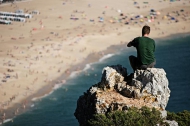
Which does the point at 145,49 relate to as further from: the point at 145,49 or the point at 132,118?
the point at 132,118

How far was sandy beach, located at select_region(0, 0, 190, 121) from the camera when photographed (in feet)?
191

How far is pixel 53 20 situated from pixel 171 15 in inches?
1396

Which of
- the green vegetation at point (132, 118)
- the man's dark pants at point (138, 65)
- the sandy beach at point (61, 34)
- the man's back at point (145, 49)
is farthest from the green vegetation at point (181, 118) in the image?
the sandy beach at point (61, 34)

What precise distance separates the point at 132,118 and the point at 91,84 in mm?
44950

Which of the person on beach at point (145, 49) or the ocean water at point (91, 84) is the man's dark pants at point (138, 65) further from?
the ocean water at point (91, 84)

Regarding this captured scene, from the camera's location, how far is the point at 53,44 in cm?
7844

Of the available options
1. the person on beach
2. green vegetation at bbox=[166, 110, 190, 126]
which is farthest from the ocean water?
the person on beach

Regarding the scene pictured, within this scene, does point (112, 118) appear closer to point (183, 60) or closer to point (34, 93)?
point (34, 93)

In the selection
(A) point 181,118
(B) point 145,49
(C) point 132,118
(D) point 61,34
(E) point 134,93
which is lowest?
(A) point 181,118

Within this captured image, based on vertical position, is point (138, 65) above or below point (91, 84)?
above

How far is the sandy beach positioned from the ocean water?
198 centimetres

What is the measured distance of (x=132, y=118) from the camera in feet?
46.9

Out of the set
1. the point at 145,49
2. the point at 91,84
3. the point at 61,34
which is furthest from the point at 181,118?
the point at 61,34

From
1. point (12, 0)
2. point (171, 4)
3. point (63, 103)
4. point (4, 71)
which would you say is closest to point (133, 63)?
point (63, 103)
